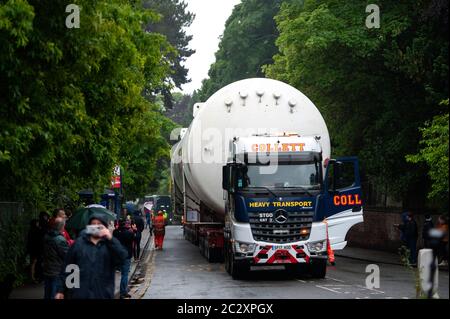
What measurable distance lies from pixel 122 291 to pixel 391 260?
587 inches

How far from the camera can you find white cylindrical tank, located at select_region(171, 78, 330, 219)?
23016 millimetres

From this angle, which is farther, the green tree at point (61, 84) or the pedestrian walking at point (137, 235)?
the pedestrian walking at point (137, 235)

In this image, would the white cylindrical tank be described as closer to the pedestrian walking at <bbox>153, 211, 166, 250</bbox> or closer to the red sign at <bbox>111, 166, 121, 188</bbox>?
the red sign at <bbox>111, 166, 121, 188</bbox>

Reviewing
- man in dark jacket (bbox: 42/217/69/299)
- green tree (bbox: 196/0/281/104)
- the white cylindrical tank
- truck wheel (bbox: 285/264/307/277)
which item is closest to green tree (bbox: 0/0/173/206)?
man in dark jacket (bbox: 42/217/69/299)

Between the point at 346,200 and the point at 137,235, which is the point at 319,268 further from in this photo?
the point at 137,235

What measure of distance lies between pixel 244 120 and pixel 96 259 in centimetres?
1323

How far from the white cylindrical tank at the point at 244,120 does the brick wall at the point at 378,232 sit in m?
11.5

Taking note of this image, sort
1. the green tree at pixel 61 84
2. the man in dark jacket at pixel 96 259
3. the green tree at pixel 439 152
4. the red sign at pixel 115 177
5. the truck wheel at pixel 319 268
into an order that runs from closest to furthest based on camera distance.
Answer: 1. the man in dark jacket at pixel 96 259
2. the green tree at pixel 61 84
3. the truck wheel at pixel 319 268
4. the green tree at pixel 439 152
5. the red sign at pixel 115 177

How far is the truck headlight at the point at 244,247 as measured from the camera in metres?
20.8

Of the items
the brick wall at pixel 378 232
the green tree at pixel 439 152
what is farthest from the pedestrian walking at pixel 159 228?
the green tree at pixel 439 152

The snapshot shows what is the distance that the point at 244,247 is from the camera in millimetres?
20891

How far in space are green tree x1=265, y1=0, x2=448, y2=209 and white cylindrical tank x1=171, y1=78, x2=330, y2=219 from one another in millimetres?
6325

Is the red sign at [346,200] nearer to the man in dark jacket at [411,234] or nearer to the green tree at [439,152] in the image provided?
the green tree at [439,152]

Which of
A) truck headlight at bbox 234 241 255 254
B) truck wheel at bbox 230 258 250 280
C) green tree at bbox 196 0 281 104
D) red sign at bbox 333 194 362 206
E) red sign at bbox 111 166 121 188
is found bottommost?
truck wheel at bbox 230 258 250 280
